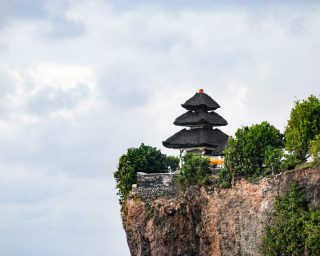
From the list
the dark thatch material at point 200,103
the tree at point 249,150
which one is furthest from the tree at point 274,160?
the dark thatch material at point 200,103

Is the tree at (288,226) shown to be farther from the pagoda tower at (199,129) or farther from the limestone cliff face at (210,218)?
the pagoda tower at (199,129)

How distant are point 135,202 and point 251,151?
7.86 m

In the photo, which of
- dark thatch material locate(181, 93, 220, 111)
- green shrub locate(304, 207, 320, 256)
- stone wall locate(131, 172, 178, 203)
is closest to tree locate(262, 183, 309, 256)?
green shrub locate(304, 207, 320, 256)

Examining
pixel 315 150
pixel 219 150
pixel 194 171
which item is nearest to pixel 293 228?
pixel 315 150

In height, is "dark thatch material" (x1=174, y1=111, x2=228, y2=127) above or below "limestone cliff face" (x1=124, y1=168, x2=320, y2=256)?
above

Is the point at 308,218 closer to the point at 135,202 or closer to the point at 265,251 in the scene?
→ the point at 265,251

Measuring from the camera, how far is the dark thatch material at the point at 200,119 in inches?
3408

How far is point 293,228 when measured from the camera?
7400 cm

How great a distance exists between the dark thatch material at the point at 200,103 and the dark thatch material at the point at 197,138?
131 cm

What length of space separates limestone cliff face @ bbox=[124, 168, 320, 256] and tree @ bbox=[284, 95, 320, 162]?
231 cm

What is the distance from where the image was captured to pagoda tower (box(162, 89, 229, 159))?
86.4m

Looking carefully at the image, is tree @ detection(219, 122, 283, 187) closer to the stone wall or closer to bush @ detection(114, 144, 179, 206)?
the stone wall

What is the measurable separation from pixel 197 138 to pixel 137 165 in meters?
4.00

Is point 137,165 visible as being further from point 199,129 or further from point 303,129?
point 303,129
